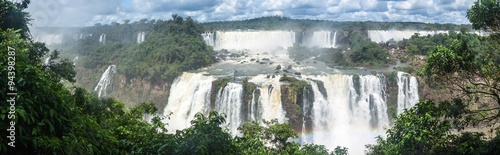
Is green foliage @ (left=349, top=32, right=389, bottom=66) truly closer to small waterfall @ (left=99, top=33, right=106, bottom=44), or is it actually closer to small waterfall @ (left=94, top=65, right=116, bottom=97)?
small waterfall @ (left=94, top=65, right=116, bottom=97)

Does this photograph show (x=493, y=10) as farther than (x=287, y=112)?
No

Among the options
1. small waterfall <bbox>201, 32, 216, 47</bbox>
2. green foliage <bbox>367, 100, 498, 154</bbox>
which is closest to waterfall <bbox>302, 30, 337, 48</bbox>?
small waterfall <bbox>201, 32, 216, 47</bbox>

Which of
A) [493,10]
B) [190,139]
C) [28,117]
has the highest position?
[493,10]

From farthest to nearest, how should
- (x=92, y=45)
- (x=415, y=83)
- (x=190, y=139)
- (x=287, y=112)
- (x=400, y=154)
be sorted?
(x=92, y=45) < (x=415, y=83) < (x=287, y=112) < (x=400, y=154) < (x=190, y=139)

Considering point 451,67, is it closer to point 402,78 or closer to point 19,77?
point 19,77

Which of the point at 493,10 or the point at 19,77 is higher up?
the point at 493,10

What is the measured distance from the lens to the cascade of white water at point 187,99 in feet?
85.1

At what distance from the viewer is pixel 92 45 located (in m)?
47.7

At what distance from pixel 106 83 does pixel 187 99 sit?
529 inches

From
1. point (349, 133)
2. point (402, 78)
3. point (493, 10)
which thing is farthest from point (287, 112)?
point (493, 10)

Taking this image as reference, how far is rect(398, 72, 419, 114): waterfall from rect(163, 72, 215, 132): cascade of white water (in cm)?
1290

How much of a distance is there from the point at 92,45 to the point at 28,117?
1888 inches

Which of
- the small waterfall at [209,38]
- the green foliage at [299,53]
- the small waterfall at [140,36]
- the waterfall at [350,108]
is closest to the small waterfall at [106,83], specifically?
the small waterfall at [209,38]

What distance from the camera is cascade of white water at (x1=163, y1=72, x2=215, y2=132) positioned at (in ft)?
85.1
